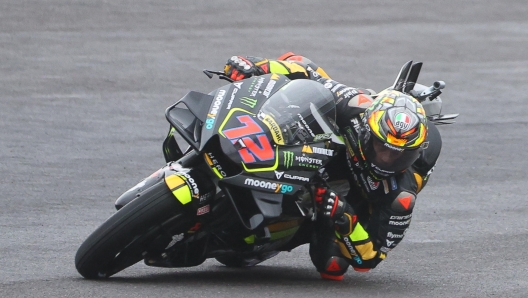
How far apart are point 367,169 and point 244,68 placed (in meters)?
0.90

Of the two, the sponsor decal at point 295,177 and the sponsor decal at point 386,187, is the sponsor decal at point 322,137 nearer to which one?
the sponsor decal at point 295,177

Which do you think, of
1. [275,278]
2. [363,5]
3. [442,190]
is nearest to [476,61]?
[363,5]

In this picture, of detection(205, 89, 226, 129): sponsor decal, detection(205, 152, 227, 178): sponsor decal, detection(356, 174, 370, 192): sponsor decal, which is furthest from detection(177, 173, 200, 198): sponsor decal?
detection(356, 174, 370, 192): sponsor decal

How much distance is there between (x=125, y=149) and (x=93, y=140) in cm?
38

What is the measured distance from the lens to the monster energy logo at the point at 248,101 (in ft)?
16.9

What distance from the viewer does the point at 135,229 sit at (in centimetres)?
495

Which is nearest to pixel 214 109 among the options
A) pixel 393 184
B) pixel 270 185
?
pixel 270 185

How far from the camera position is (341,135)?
5512 mm

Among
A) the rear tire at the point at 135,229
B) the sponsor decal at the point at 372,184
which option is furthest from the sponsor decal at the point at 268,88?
the sponsor decal at the point at 372,184

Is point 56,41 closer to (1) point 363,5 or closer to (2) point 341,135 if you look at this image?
(1) point 363,5

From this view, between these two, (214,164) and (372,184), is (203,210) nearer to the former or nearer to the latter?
(214,164)

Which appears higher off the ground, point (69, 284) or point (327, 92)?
point (327, 92)

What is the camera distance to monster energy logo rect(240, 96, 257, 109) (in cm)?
514

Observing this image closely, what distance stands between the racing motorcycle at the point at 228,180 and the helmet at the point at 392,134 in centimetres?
17
